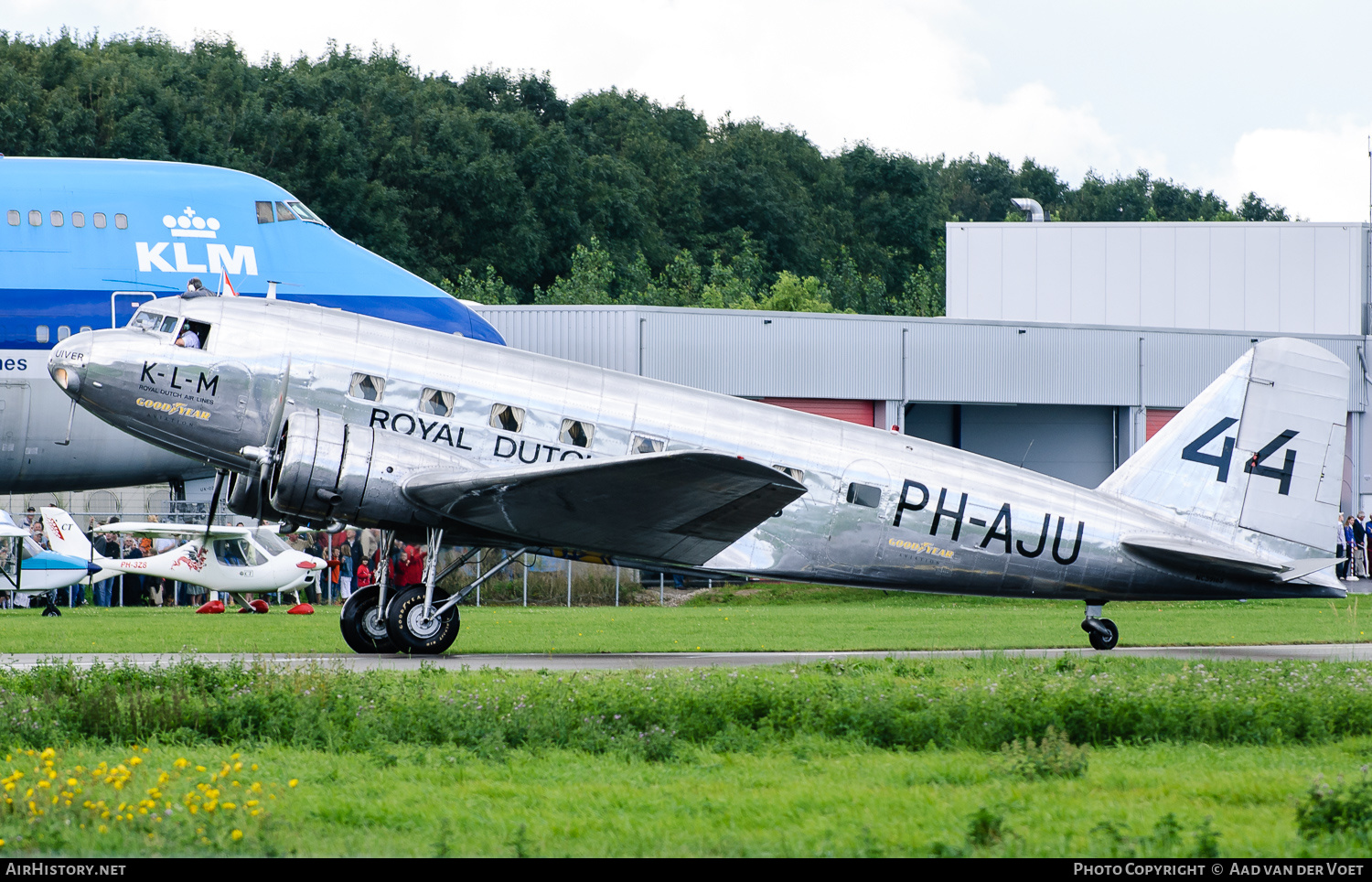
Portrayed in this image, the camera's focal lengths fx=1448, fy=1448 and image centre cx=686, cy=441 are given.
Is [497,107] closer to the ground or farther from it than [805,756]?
farther from it

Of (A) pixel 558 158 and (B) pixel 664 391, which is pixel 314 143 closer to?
(A) pixel 558 158

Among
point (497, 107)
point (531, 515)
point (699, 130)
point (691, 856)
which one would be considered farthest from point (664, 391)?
point (699, 130)

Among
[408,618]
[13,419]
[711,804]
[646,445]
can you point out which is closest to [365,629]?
[408,618]

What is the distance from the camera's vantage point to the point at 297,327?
57.2 feet

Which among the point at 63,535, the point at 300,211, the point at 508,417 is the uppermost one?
the point at 300,211

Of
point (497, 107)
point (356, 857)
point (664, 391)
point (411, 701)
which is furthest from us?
point (497, 107)

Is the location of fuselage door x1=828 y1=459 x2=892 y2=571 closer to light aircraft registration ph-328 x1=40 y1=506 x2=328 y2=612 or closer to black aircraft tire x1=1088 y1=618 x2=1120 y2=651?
black aircraft tire x1=1088 y1=618 x2=1120 y2=651

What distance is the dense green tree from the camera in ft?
219

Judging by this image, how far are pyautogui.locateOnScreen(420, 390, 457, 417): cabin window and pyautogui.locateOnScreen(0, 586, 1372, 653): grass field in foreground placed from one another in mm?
3145

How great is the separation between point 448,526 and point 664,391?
10.4ft

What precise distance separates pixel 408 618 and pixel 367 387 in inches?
112

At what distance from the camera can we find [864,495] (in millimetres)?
18422

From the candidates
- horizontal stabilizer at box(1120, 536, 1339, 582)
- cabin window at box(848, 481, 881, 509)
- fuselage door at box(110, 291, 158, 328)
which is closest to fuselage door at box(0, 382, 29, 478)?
fuselage door at box(110, 291, 158, 328)

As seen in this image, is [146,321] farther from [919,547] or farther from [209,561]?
[209,561]
